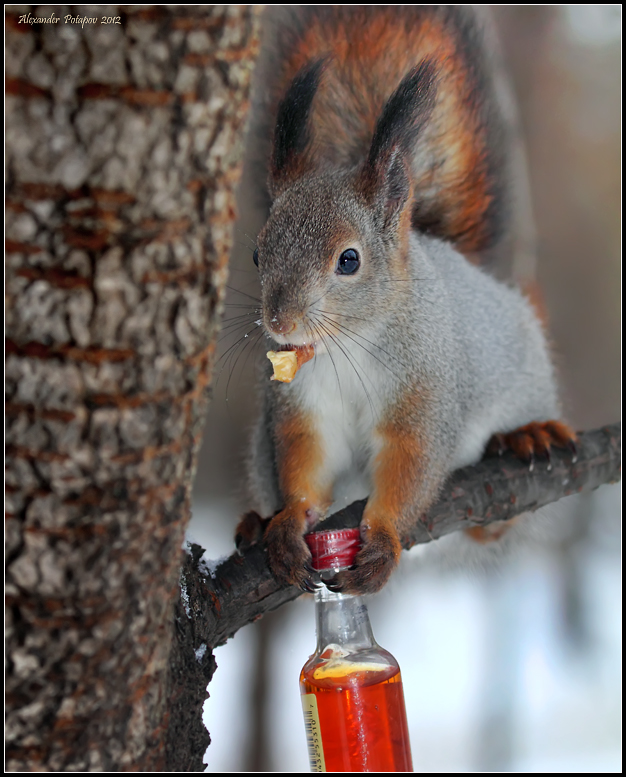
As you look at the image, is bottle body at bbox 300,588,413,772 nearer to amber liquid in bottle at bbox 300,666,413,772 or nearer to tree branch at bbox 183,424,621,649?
amber liquid in bottle at bbox 300,666,413,772

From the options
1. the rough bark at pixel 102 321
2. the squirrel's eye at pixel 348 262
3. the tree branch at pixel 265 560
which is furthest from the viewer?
the squirrel's eye at pixel 348 262

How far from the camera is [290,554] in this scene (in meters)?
1.18

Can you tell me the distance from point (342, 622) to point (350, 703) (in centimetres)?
16

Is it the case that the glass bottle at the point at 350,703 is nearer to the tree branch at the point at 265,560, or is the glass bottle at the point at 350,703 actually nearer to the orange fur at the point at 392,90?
the tree branch at the point at 265,560

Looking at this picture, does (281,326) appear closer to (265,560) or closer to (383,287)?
(383,287)

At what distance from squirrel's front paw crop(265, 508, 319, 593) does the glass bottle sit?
5.1 inches

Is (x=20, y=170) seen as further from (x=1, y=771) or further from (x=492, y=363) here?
(x=492, y=363)

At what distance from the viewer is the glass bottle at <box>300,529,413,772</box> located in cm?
97

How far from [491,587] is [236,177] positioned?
257cm

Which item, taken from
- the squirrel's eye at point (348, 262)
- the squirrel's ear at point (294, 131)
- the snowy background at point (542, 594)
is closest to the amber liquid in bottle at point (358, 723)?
the squirrel's eye at point (348, 262)

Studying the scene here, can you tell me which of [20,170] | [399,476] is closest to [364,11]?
[399,476]

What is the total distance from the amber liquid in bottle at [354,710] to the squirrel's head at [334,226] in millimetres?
503

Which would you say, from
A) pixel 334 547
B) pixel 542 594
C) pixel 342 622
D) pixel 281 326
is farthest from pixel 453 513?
pixel 542 594

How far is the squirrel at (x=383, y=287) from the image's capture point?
1.14m
